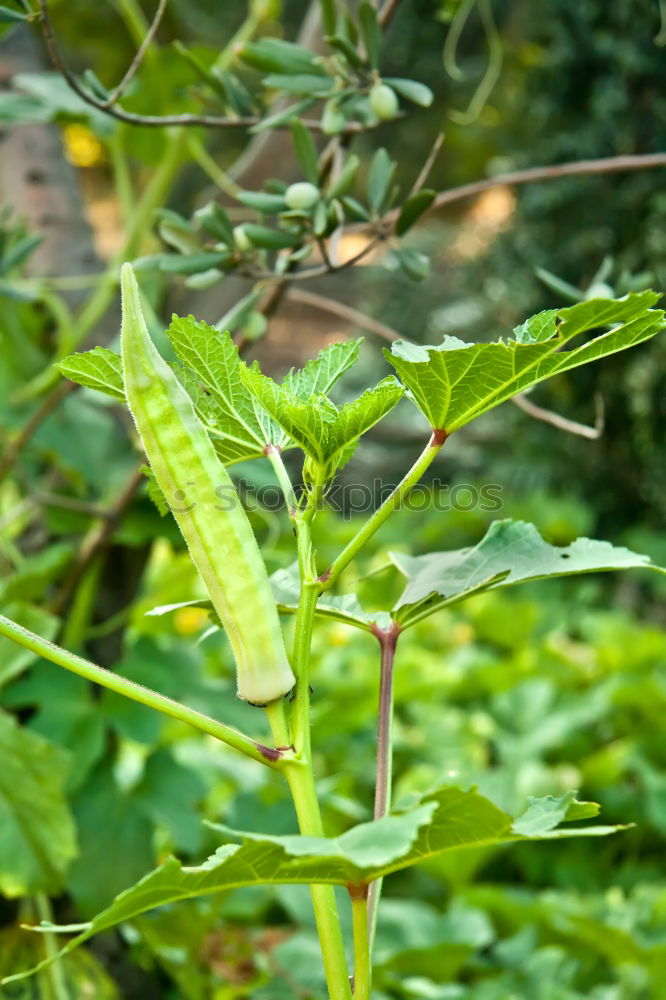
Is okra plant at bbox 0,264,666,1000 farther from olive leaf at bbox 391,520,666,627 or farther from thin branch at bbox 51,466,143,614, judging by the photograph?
thin branch at bbox 51,466,143,614

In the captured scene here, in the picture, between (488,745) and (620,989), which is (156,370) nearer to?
(620,989)

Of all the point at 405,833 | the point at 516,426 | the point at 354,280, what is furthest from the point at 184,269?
the point at 354,280

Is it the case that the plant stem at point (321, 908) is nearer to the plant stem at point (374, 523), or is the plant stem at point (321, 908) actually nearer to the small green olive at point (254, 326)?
the plant stem at point (374, 523)

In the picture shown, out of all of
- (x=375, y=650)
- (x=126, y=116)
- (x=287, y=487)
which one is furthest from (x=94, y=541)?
(x=375, y=650)

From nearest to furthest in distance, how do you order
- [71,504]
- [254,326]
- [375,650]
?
1. [254,326]
2. [71,504]
3. [375,650]

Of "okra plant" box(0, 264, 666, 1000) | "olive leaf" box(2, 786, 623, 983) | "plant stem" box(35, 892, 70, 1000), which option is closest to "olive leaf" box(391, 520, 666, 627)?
"okra plant" box(0, 264, 666, 1000)

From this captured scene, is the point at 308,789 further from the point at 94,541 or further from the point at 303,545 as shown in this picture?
→ the point at 94,541
